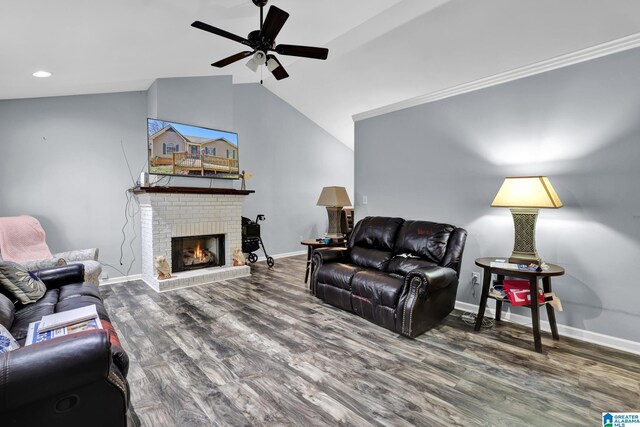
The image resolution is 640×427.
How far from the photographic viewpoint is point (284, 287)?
433 centimetres

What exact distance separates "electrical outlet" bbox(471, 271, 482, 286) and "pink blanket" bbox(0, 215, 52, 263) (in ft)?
16.5

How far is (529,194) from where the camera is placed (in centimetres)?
264

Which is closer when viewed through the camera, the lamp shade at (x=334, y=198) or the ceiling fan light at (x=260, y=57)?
the ceiling fan light at (x=260, y=57)

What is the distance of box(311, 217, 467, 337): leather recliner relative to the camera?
2.70 metres

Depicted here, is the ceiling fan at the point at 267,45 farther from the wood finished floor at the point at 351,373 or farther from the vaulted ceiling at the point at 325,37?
the wood finished floor at the point at 351,373

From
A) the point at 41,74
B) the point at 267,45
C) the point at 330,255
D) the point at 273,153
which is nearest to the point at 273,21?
the point at 267,45

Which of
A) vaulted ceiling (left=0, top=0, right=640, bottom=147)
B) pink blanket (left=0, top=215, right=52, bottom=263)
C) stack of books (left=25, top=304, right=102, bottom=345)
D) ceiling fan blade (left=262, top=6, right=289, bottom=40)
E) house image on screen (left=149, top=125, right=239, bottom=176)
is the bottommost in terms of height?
stack of books (left=25, top=304, right=102, bottom=345)

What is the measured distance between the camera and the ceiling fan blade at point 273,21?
7.64 feet

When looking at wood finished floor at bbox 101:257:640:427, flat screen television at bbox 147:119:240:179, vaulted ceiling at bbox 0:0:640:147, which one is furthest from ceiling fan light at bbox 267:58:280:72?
wood finished floor at bbox 101:257:640:427

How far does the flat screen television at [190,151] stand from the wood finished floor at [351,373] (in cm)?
219

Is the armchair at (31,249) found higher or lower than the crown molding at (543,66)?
lower

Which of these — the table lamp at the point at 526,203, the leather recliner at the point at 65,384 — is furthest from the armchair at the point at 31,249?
the table lamp at the point at 526,203

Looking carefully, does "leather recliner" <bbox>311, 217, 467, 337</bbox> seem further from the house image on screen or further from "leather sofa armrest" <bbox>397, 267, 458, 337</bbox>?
the house image on screen

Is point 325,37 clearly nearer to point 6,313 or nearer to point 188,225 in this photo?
point 188,225
